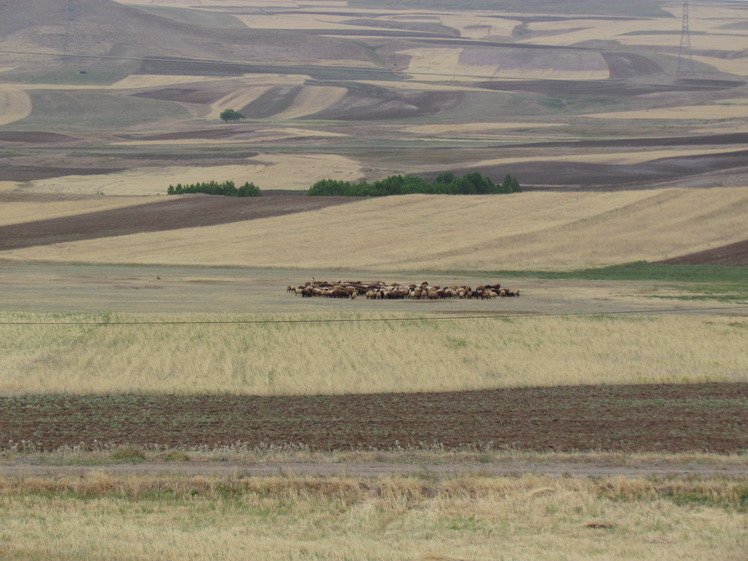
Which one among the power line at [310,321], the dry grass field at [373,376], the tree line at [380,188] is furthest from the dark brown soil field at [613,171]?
the power line at [310,321]

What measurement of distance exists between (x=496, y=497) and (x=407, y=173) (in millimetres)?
91526

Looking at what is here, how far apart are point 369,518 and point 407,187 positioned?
239 feet

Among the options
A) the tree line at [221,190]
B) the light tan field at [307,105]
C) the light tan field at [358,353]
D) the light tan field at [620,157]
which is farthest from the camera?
the light tan field at [307,105]

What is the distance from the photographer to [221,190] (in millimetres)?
92062

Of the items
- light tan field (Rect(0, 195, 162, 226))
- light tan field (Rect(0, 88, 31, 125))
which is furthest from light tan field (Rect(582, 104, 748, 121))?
light tan field (Rect(0, 195, 162, 226))

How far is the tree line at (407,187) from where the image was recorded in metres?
89.9

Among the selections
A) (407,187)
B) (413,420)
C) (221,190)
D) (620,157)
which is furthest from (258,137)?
(413,420)

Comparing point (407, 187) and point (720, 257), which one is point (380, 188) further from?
point (720, 257)

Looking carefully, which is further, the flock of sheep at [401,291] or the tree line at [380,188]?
the tree line at [380,188]

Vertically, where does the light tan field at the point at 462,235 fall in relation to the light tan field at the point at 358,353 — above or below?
below

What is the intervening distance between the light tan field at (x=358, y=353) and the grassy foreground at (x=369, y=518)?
409 inches

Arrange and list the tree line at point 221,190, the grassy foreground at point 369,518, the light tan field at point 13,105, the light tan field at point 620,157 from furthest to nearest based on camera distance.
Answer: the light tan field at point 13,105
the light tan field at point 620,157
the tree line at point 221,190
the grassy foreground at point 369,518

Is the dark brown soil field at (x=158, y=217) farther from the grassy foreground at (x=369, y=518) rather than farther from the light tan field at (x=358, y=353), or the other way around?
the grassy foreground at (x=369, y=518)

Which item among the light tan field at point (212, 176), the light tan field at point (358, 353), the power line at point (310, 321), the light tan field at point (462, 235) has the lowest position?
the light tan field at point (212, 176)
